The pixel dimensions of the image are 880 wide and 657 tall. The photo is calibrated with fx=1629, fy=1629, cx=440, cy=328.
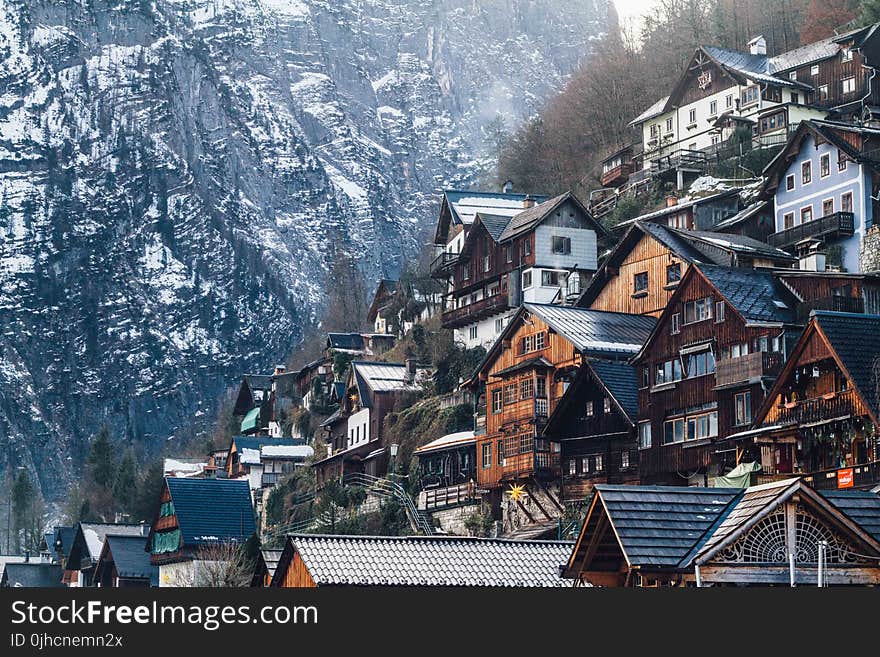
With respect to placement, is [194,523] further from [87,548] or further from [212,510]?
[87,548]

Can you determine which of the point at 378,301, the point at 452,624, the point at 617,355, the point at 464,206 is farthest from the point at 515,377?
the point at 378,301

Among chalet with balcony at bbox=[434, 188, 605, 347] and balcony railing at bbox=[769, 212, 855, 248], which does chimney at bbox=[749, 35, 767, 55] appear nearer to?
chalet with balcony at bbox=[434, 188, 605, 347]

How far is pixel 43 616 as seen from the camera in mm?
23078

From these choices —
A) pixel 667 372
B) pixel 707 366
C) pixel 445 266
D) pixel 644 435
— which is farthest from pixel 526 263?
pixel 707 366

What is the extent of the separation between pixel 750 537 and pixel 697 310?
114 ft

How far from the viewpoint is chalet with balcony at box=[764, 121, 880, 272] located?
75.3 meters

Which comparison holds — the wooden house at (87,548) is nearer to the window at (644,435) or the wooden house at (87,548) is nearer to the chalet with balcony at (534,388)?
the chalet with balcony at (534,388)

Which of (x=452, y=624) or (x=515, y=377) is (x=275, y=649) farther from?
(x=515, y=377)

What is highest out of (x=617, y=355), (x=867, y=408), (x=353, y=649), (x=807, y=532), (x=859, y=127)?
(x=859, y=127)

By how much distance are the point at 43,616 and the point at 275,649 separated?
3515 millimetres

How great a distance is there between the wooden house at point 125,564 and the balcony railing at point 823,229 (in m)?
37.0

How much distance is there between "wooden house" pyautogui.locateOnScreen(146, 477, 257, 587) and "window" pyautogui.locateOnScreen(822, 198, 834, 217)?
32.0 m

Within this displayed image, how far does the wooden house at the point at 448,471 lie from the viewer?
7588 centimetres

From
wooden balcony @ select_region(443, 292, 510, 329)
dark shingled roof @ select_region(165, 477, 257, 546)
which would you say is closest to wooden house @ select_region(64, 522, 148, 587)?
dark shingled roof @ select_region(165, 477, 257, 546)
